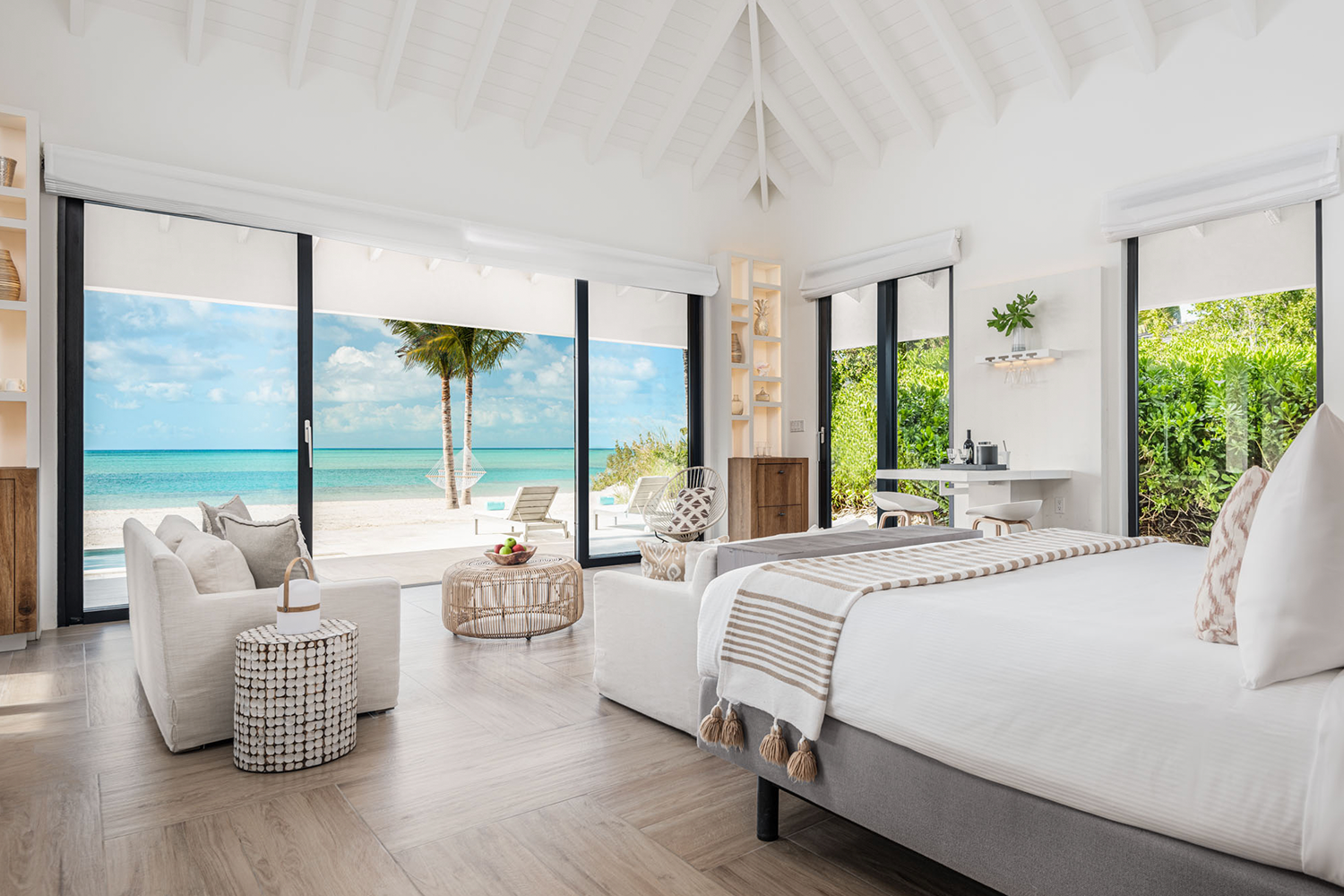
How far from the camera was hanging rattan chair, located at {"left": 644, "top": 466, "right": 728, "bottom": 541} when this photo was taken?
585 centimetres

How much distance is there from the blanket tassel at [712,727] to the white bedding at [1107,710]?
1.13 feet

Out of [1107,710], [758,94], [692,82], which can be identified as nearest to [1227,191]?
[758,94]

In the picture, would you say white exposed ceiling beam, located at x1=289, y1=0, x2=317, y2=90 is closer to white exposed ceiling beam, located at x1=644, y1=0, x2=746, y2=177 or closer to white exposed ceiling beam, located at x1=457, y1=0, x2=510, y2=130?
white exposed ceiling beam, located at x1=457, y1=0, x2=510, y2=130

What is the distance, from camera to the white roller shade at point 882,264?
5609mm

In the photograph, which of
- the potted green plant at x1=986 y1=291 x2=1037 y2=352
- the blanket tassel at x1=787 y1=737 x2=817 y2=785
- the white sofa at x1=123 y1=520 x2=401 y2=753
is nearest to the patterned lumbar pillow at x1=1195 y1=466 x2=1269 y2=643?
the blanket tassel at x1=787 y1=737 x2=817 y2=785

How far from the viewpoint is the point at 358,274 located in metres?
7.88

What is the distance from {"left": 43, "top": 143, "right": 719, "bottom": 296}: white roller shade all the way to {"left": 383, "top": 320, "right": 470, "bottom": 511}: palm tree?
5.19 metres

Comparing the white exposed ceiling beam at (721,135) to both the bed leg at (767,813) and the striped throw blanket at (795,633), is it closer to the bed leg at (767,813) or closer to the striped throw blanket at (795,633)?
the striped throw blanket at (795,633)

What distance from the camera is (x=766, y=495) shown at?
6566 mm

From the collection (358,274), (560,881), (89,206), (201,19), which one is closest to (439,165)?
(201,19)

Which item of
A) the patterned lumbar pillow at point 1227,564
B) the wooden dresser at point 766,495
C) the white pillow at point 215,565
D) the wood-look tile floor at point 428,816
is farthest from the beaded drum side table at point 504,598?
the patterned lumbar pillow at point 1227,564

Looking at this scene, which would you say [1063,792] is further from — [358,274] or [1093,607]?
[358,274]

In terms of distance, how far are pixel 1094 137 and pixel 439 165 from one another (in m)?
4.30

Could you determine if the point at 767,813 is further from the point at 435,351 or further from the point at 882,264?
the point at 435,351
